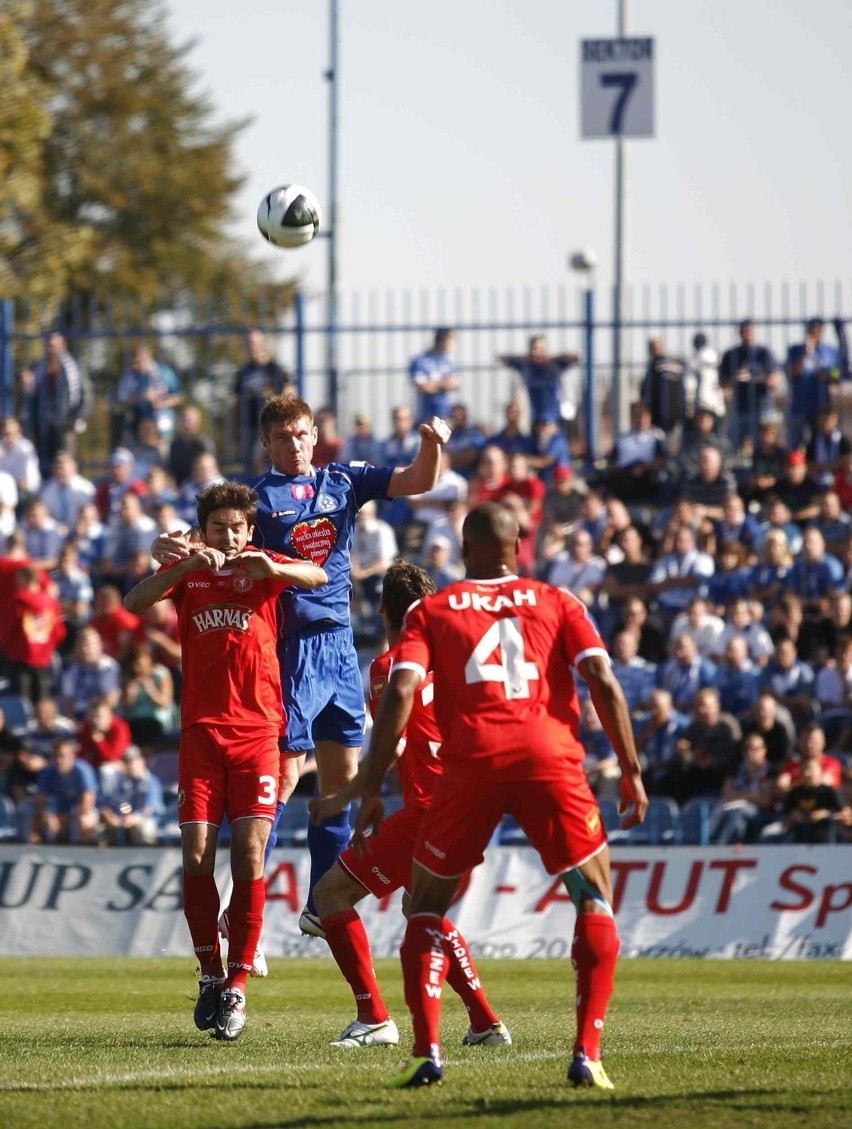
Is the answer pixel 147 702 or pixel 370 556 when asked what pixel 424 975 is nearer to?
pixel 147 702

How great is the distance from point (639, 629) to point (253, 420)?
6.57 m

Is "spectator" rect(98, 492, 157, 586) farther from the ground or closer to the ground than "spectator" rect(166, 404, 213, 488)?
closer to the ground

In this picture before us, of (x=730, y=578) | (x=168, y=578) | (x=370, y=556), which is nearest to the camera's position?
(x=168, y=578)

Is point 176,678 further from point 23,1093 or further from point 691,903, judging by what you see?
point 23,1093

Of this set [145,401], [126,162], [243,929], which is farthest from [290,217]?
[126,162]

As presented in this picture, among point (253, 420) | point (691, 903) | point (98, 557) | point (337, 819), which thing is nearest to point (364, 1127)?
point (337, 819)

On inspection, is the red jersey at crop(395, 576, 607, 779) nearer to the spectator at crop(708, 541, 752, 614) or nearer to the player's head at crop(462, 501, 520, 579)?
the player's head at crop(462, 501, 520, 579)

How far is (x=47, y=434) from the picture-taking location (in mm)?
23312

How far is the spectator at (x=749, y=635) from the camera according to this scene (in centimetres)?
1758

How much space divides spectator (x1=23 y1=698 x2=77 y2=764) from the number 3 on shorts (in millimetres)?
10151

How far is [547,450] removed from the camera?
21.4 meters

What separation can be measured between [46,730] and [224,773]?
34.2ft

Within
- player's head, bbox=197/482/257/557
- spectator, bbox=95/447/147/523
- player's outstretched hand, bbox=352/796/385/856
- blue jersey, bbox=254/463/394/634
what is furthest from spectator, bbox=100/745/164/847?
player's outstretched hand, bbox=352/796/385/856

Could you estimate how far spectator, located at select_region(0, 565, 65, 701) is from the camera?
19359mm
